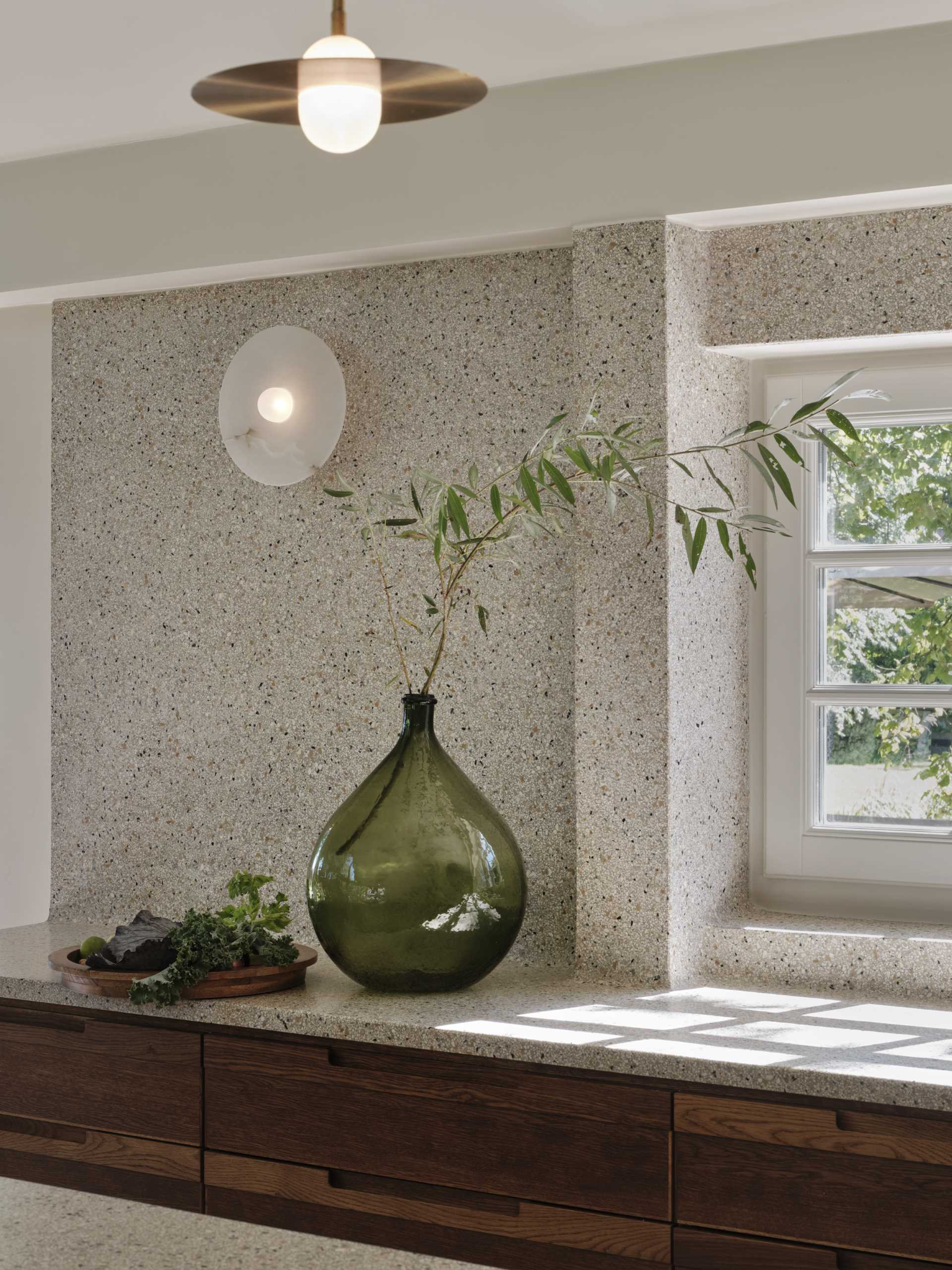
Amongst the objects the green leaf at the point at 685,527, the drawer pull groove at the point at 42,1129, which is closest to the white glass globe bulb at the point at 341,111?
the green leaf at the point at 685,527

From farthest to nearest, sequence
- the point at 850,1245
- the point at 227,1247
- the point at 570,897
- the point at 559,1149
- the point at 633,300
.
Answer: the point at 570,897, the point at 633,300, the point at 559,1149, the point at 850,1245, the point at 227,1247

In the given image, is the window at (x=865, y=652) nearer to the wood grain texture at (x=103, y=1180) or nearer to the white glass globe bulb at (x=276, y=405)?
Result: the white glass globe bulb at (x=276, y=405)

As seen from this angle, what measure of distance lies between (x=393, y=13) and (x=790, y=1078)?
179cm

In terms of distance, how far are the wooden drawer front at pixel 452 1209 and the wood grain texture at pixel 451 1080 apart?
0.49 ft

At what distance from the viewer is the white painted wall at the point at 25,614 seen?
3508mm

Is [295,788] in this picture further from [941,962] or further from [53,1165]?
[941,962]

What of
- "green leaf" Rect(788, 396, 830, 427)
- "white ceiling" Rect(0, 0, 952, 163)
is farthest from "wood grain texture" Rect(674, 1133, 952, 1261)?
"white ceiling" Rect(0, 0, 952, 163)

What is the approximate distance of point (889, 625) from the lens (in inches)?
110

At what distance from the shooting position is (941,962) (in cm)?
250

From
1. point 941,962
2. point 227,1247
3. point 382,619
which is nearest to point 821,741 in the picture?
point 941,962

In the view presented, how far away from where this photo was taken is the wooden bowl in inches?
99.5

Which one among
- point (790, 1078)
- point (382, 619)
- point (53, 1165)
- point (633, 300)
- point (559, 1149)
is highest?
point (633, 300)

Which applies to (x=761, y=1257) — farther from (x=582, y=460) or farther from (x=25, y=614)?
(x=25, y=614)

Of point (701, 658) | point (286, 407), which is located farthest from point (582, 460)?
point (286, 407)
